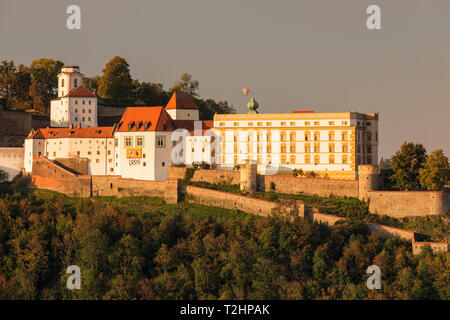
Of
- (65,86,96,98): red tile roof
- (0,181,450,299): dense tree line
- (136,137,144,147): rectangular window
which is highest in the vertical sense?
(65,86,96,98): red tile roof

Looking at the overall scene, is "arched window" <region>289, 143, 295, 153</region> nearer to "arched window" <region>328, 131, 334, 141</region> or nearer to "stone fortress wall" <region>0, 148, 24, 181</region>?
"arched window" <region>328, 131, 334, 141</region>

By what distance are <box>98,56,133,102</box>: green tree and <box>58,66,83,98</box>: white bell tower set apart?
9.83 m

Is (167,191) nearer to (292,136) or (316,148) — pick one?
(292,136)

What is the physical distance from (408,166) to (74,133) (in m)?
36.0

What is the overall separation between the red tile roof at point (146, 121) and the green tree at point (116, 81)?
857 inches

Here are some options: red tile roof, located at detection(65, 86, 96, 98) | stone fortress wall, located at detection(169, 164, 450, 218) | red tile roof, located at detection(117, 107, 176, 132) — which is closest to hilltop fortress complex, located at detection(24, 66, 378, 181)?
red tile roof, located at detection(117, 107, 176, 132)

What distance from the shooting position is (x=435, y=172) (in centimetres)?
7606

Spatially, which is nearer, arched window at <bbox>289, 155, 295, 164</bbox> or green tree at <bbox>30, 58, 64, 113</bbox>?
arched window at <bbox>289, 155, 295, 164</bbox>

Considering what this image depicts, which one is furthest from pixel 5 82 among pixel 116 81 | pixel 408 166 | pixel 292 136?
pixel 408 166

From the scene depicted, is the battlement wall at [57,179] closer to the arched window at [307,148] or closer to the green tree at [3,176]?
the green tree at [3,176]

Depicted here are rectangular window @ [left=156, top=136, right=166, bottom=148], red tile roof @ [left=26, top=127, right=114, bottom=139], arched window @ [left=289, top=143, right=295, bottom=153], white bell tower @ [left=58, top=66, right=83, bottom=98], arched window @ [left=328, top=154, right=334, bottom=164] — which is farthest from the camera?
white bell tower @ [left=58, top=66, right=83, bottom=98]

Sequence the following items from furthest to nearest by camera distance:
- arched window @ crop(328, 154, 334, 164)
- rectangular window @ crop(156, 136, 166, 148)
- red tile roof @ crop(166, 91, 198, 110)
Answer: red tile roof @ crop(166, 91, 198, 110)
rectangular window @ crop(156, 136, 166, 148)
arched window @ crop(328, 154, 334, 164)

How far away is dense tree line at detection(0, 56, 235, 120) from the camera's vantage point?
108312 millimetres

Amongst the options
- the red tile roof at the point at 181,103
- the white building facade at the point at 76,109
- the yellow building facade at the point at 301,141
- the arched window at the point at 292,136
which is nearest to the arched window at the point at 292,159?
the yellow building facade at the point at 301,141
